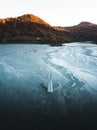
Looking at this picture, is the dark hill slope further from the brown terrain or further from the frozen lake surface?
the frozen lake surface

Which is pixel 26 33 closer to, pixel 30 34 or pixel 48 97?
pixel 30 34

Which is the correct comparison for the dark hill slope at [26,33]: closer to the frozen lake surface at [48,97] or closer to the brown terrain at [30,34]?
the brown terrain at [30,34]

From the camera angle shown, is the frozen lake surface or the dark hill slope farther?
the dark hill slope

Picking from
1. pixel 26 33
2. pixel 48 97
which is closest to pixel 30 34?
pixel 26 33

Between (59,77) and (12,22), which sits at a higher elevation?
(12,22)

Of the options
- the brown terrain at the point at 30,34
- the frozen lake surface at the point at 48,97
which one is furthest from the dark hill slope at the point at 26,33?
the frozen lake surface at the point at 48,97

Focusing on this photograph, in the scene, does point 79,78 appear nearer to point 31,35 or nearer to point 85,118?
point 85,118

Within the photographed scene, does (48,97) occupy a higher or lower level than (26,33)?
lower

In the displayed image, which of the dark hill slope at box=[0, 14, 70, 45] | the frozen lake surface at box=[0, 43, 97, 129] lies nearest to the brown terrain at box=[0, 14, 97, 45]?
the dark hill slope at box=[0, 14, 70, 45]

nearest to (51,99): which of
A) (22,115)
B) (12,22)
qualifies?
(22,115)

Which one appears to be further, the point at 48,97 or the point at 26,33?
the point at 26,33

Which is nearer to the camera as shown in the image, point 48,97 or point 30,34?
point 48,97
